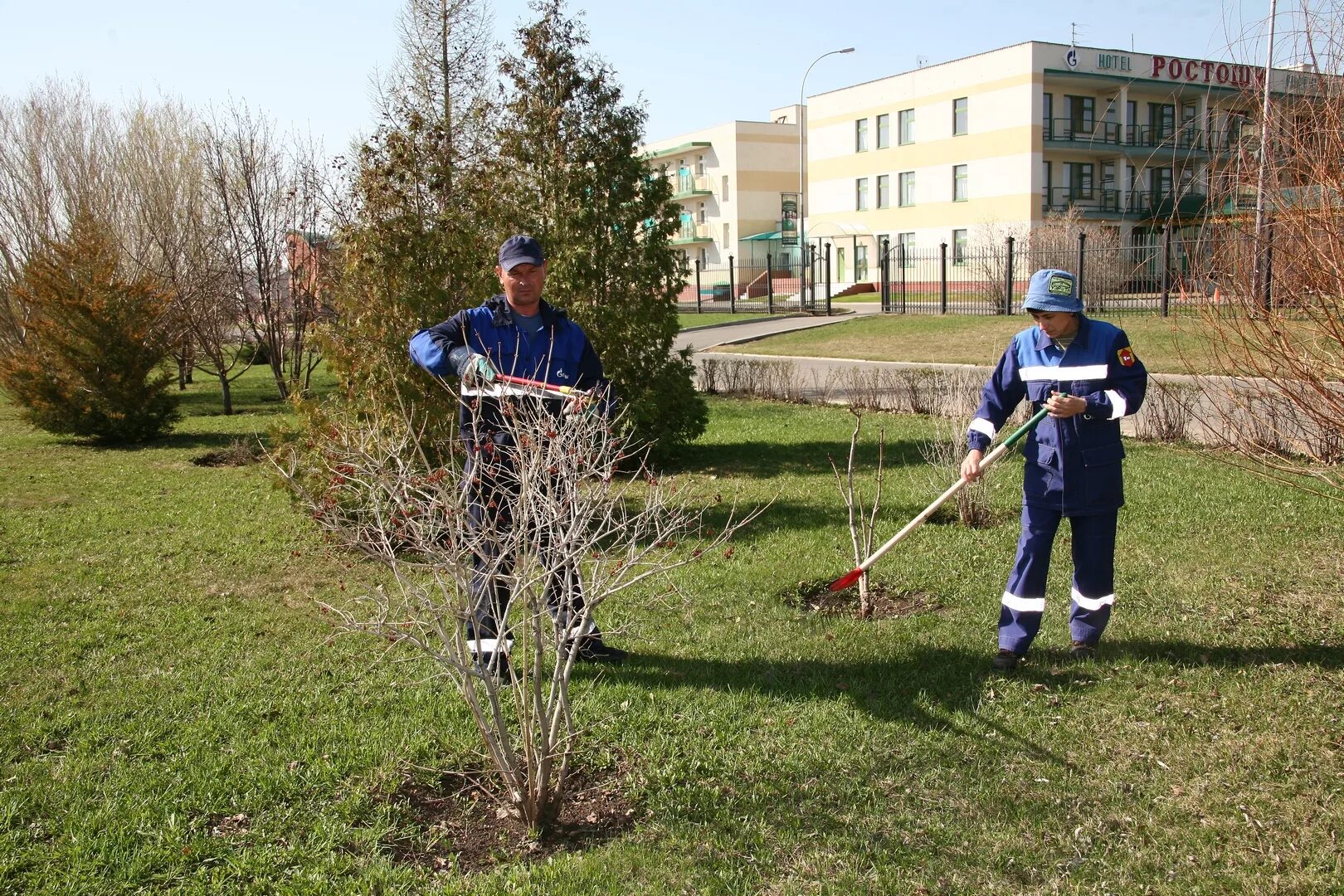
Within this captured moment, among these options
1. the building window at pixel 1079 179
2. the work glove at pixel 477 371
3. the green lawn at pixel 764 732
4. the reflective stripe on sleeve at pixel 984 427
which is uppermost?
the building window at pixel 1079 179

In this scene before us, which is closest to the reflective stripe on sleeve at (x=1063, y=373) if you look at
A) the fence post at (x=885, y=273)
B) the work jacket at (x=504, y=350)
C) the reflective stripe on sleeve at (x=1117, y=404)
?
the reflective stripe on sleeve at (x=1117, y=404)

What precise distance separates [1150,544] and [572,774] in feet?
14.4

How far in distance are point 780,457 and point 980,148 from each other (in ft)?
106

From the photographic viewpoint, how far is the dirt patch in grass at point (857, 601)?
542 centimetres

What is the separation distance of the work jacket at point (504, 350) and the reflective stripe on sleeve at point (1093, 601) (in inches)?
95.9

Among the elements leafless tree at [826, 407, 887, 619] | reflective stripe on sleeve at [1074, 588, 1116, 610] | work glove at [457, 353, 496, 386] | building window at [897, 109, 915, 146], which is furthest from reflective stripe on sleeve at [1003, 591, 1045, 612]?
building window at [897, 109, 915, 146]

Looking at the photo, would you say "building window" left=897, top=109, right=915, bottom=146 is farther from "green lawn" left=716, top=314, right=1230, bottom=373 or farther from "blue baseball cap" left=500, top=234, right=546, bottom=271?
"blue baseball cap" left=500, top=234, right=546, bottom=271

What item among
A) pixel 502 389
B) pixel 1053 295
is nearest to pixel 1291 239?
pixel 1053 295

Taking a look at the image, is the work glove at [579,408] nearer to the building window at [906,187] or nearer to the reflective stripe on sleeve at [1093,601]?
the reflective stripe on sleeve at [1093,601]

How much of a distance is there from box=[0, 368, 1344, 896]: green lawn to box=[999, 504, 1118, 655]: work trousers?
17 cm

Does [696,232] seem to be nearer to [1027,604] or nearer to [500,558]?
[1027,604]

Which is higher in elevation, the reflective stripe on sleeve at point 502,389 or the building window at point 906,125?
the building window at point 906,125

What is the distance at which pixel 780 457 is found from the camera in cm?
1020

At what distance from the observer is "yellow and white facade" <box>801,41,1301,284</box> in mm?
35750
